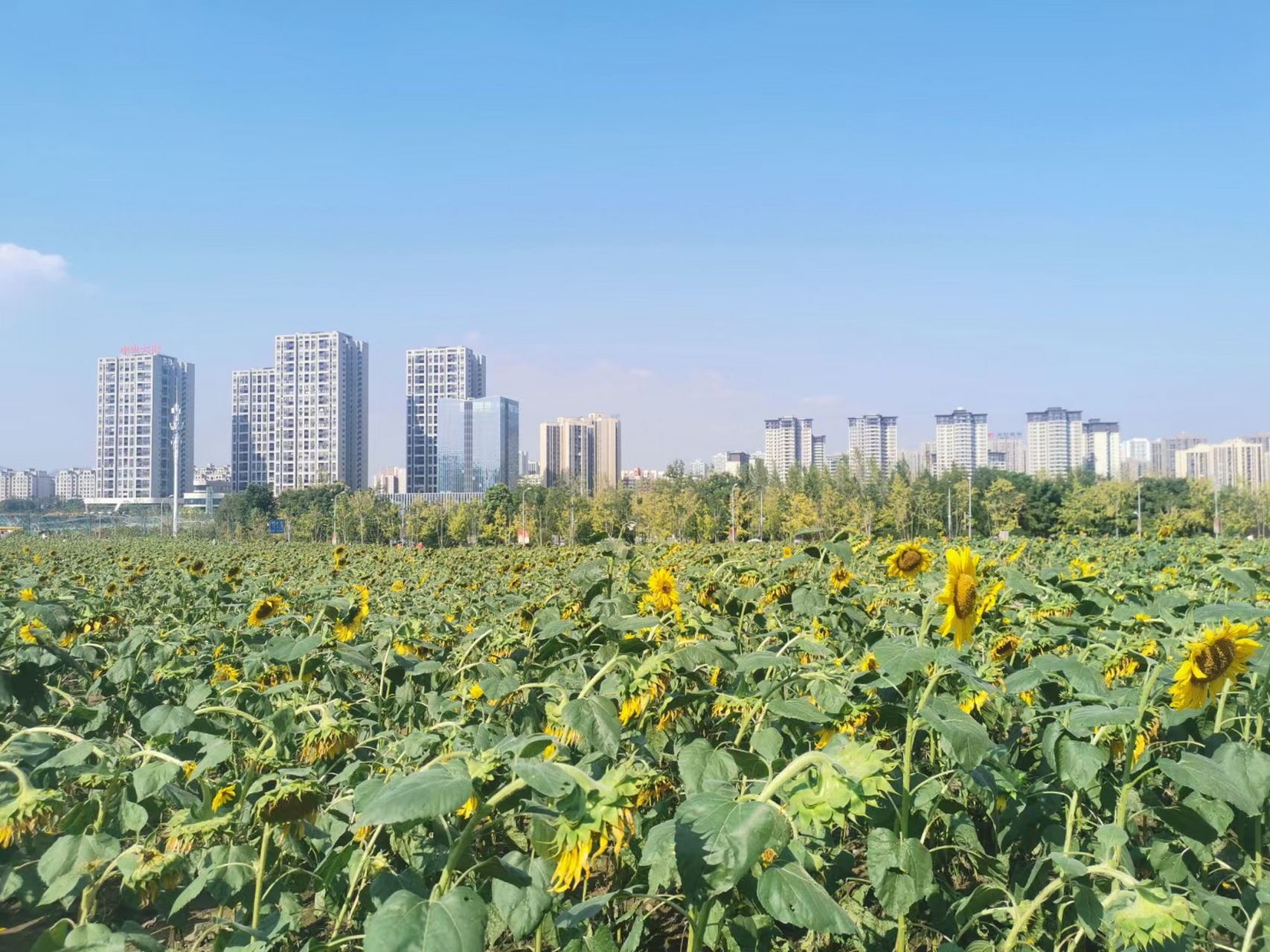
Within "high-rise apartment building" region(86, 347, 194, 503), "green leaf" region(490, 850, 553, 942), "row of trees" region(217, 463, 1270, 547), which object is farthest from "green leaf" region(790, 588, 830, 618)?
"high-rise apartment building" region(86, 347, 194, 503)

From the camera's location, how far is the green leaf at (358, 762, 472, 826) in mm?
914

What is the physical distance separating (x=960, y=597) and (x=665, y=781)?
0.92 m

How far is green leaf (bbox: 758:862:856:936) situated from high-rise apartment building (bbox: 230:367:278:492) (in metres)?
144

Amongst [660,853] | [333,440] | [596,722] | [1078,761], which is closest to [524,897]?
[660,853]

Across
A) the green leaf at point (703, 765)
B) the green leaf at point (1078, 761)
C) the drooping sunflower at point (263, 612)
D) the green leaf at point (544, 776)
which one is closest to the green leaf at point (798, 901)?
the green leaf at point (544, 776)

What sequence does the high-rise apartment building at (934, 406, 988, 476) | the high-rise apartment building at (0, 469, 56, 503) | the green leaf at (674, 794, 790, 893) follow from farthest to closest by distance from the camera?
the high-rise apartment building at (934, 406, 988, 476) → the high-rise apartment building at (0, 469, 56, 503) → the green leaf at (674, 794, 790, 893)

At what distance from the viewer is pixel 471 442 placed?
121438 millimetres

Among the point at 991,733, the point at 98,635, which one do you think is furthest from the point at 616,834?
the point at 98,635

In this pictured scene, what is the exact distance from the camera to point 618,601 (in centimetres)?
284

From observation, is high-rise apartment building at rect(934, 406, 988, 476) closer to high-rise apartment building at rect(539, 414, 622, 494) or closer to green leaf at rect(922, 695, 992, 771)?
high-rise apartment building at rect(539, 414, 622, 494)

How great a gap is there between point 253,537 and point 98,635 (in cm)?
4864

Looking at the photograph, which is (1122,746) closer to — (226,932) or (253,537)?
(226,932)

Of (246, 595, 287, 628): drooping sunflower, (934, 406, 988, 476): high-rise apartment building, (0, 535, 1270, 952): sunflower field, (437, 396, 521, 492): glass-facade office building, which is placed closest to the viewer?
(0, 535, 1270, 952): sunflower field

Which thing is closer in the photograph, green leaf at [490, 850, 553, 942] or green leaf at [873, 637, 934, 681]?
green leaf at [490, 850, 553, 942]
